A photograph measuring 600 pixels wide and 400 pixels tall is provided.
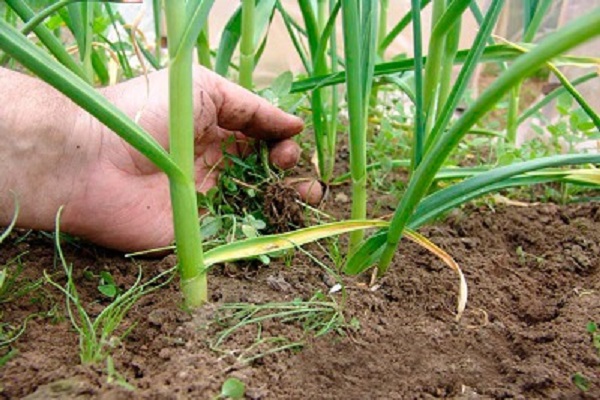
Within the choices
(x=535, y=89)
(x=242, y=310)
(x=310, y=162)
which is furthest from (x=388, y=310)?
(x=535, y=89)

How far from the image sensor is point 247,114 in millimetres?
1088

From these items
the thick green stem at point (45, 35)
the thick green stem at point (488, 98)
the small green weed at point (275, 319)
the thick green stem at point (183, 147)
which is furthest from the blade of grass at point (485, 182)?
the thick green stem at point (45, 35)

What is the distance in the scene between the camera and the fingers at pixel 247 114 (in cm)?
105

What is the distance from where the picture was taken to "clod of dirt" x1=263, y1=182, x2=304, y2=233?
3.38ft

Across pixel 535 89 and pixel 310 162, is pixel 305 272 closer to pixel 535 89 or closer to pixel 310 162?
pixel 310 162

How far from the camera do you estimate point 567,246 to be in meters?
1.04

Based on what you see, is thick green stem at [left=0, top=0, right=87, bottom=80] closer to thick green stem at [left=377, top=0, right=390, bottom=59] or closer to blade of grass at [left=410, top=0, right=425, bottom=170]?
blade of grass at [left=410, top=0, right=425, bottom=170]

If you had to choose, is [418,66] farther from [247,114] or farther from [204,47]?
[204,47]

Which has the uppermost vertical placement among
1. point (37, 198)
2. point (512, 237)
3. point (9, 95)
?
point (9, 95)

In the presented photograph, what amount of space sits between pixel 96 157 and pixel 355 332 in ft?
1.64

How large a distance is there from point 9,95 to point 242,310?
494 mm

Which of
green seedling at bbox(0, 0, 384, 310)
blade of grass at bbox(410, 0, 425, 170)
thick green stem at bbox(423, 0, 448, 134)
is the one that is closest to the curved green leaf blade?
green seedling at bbox(0, 0, 384, 310)

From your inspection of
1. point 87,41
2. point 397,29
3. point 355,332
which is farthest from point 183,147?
point 397,29

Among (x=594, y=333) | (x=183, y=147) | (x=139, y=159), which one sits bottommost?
(x=594, y=333)
